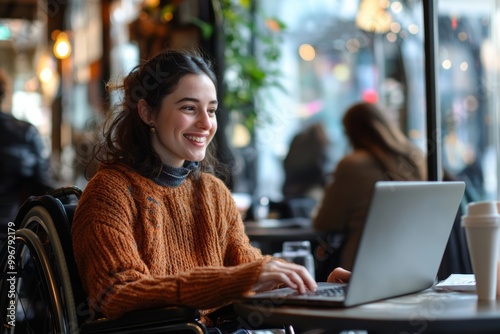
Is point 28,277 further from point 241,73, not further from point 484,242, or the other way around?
point 241,73

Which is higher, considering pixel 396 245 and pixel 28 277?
pixel 396 245

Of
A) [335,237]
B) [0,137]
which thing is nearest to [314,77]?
[335,237]

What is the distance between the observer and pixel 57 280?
1.96 meters

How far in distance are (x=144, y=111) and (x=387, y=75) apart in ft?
14.8

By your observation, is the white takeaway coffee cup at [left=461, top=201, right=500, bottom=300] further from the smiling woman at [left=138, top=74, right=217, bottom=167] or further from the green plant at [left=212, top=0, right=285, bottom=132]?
the green plant at [left=212, top=0, right=285, bottom=132]

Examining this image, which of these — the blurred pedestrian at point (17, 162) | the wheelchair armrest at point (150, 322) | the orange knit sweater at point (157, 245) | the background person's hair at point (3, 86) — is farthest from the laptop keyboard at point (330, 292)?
the background person's hair at point (3, 86)

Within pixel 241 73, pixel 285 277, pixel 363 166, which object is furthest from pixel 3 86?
pixel 285 277

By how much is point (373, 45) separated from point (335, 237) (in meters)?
2.48

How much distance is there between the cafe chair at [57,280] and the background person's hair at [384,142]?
83.7 inches

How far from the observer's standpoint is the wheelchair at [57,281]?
1.75 m

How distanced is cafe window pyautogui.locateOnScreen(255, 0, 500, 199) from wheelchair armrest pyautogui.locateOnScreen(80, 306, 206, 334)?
3912 millimetres

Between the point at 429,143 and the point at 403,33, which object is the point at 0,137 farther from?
the point at 403,33

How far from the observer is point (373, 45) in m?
6.50

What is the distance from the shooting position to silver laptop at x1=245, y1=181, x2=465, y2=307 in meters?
1.51
